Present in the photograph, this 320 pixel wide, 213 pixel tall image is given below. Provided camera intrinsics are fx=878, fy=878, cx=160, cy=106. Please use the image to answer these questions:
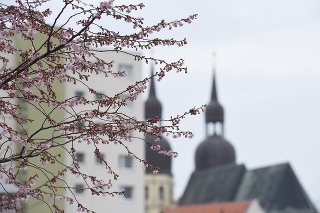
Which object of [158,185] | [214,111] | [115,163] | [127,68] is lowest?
[115,163]

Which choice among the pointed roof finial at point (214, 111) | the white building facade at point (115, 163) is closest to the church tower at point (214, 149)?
the pointed roof finial at point (214, 111)

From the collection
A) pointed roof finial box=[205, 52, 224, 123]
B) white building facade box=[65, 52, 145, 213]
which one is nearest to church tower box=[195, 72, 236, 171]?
pointed roof finial box=[205, 52, 224, 123]

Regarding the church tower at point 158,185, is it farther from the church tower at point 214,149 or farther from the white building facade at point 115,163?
the white building facade at point 115,163

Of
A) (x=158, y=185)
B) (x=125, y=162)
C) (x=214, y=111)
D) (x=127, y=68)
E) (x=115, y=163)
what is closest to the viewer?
(x=115, y=163)

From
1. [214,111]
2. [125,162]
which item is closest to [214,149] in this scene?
[214,111]

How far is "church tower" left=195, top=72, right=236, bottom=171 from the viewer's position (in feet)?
398

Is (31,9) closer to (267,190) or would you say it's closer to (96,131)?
(96,131)

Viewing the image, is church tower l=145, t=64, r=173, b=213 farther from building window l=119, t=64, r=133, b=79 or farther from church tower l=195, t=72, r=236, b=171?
building window l=119, t=64, r=133, b=79

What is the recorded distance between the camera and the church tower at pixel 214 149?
121 m

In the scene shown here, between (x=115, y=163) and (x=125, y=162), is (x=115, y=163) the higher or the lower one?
the lower one

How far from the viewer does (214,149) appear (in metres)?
122

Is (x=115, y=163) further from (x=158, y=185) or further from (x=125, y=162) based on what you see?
(x=158, y=185)

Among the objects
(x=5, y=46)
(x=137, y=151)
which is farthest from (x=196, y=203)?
(x=5, y=46)

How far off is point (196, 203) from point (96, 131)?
3894 inches
